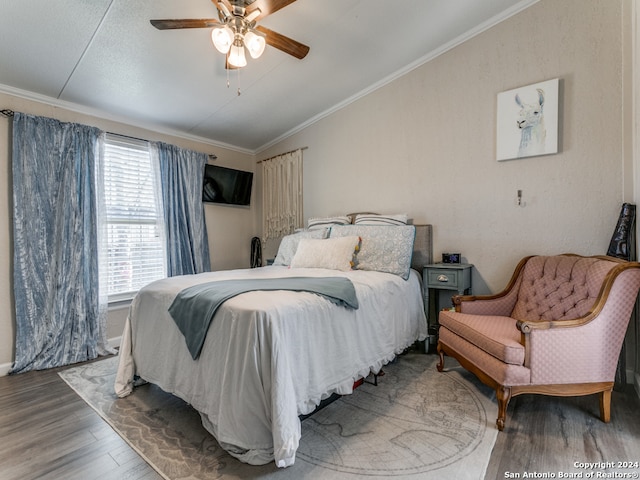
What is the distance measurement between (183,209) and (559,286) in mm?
3913

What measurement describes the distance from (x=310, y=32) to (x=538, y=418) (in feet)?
10.5

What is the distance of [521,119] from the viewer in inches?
98.6

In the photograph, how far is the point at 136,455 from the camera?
5.13 feet

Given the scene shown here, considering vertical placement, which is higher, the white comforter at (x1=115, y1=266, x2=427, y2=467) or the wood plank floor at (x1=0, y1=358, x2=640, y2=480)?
the white comforter at (x1=115, y1=266, x2=427, y2=467)

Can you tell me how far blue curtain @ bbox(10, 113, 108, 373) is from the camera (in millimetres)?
2693

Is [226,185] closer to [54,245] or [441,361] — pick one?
[54,245]

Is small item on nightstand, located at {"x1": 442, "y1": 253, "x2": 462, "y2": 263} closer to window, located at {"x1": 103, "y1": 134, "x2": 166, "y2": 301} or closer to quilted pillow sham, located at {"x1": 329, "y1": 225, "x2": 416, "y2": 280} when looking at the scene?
quilted pillow sham, located at {"x1": 329, "y1": 225, "x2": 416, "y2": 280}

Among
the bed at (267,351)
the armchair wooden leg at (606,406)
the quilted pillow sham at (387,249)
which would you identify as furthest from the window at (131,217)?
the armchair wooden leg at (606,406)

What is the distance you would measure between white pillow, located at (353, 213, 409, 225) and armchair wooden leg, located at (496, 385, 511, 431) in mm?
1753

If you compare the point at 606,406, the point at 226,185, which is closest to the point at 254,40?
the point at 226,185

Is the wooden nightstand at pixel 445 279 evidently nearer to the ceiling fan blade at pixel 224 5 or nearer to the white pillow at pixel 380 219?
the white pillow at pixel 380 219

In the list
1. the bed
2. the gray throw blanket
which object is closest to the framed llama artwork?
the bed

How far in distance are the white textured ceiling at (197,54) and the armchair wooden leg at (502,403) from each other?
2.80 meters

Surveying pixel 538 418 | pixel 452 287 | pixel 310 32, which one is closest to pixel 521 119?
pixel 452 287
